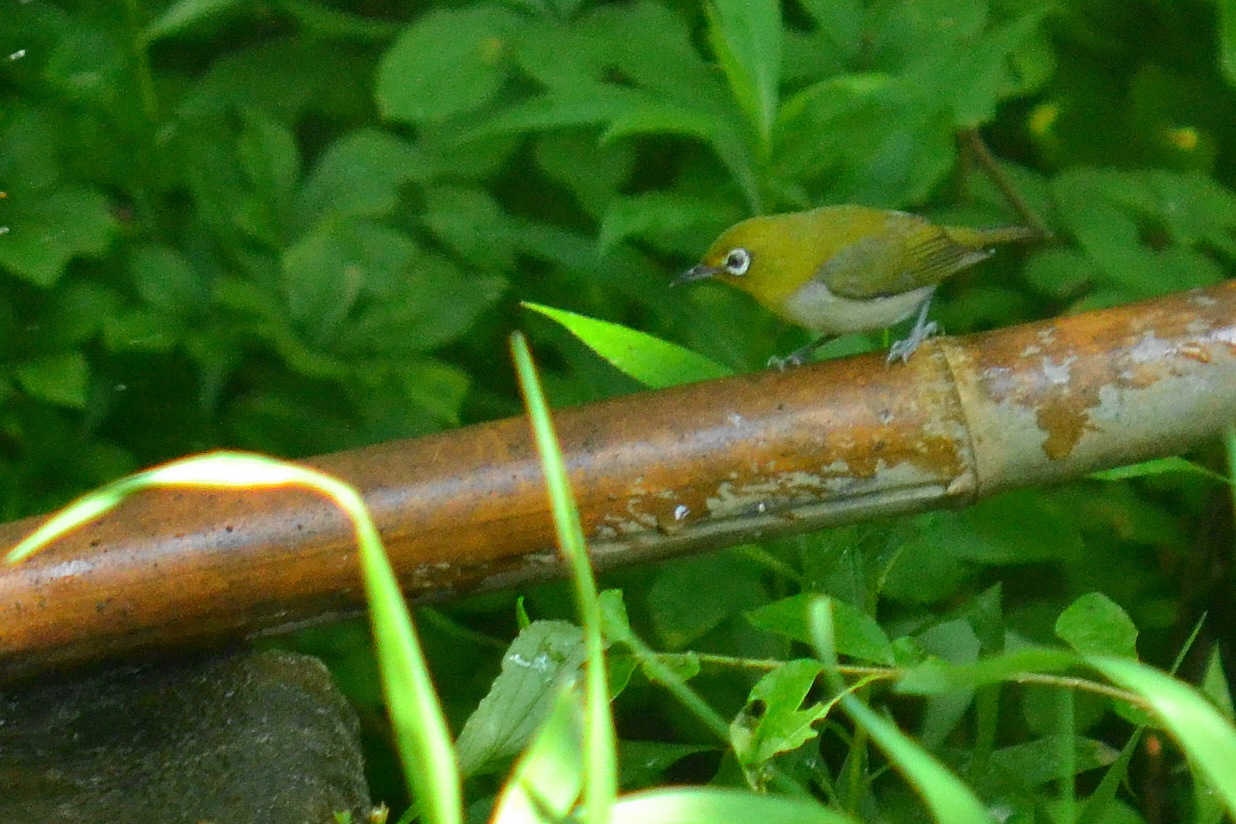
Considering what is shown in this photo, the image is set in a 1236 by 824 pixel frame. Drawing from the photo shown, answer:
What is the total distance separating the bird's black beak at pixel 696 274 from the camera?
101 inches

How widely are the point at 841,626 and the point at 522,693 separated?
42cm

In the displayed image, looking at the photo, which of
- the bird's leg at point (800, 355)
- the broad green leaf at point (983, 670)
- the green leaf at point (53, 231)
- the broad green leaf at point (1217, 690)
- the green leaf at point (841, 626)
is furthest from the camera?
the bird's leg at point (800, 355)

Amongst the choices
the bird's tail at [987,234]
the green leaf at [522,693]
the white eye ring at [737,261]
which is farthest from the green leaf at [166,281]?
the bird's tail at [987,234]

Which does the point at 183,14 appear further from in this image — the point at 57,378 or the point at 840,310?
the point at 840,310

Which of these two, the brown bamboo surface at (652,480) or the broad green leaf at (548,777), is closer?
the broad green leaf at (548,777)

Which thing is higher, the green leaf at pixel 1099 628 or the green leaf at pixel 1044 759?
the green leaf at pixel 1099 628

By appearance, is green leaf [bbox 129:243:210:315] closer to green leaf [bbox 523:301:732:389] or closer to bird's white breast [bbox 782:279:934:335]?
green leaf [bbox 523:301:732:389]

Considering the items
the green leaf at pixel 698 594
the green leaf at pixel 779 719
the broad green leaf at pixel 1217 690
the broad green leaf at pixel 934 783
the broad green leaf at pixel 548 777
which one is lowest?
the green leaf at pixel 698 594

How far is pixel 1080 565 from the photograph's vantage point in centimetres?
295

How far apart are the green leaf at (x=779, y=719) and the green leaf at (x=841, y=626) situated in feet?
0.44

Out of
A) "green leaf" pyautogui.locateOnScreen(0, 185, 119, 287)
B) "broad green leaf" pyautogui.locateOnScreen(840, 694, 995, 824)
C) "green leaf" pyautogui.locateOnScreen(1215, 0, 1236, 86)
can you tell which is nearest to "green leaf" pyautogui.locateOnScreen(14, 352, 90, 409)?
"green leaf" pyautogui.locateOnScreen(0, 185, 119, 287)

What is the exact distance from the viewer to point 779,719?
59.6 inches

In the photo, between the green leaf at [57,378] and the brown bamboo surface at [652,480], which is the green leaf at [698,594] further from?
the green leaf at [57,378]

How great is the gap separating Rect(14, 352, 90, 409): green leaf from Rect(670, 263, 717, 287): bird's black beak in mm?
1091
